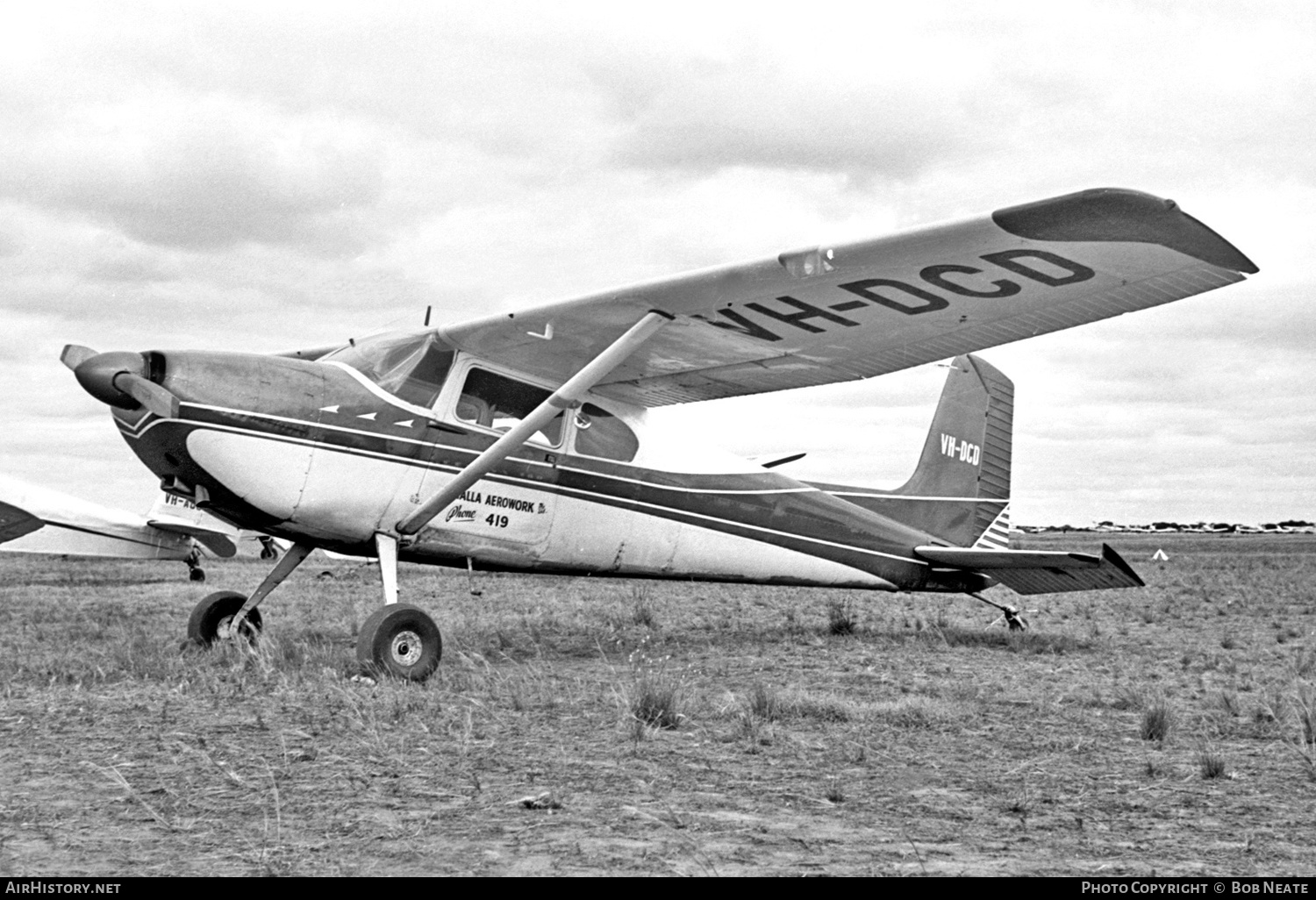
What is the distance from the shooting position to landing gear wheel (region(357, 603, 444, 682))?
7156mm

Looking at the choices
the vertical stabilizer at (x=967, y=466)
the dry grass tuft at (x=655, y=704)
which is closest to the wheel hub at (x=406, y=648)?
the dry grass tuft at (x=655, y=704)

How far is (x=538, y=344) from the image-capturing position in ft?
28.9

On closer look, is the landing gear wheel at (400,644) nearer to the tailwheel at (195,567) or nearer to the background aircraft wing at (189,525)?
the background aircraft wing at (189,525)

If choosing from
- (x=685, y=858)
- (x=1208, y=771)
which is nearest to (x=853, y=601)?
(x=1208, y=771)

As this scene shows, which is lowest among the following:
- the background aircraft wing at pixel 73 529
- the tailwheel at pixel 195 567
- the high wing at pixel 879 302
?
the tailwheel at pixel 195 567

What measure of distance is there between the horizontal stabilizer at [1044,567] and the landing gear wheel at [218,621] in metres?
6.20

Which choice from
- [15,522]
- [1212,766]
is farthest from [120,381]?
[15,522]

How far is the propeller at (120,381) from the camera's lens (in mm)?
7105

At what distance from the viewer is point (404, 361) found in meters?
8.44

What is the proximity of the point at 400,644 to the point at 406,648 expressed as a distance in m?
0.06

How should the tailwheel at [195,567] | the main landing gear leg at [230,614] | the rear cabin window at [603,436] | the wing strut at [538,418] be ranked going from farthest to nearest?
1. the tailwheel at [195,567]
2. the rear cabin window at [603,436]
3. the main landing gear leg at [230,614]
4. the wing strut at [538,418]

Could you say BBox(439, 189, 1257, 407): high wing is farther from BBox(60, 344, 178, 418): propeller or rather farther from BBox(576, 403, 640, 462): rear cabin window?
BBox(60, 344, 178, 418): propeller

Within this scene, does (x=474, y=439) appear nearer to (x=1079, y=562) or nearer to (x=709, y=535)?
(x=709, y=535)

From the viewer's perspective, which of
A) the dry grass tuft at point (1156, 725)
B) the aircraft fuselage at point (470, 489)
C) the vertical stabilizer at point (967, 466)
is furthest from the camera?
the vertical stabilizer at point (967, 466)
